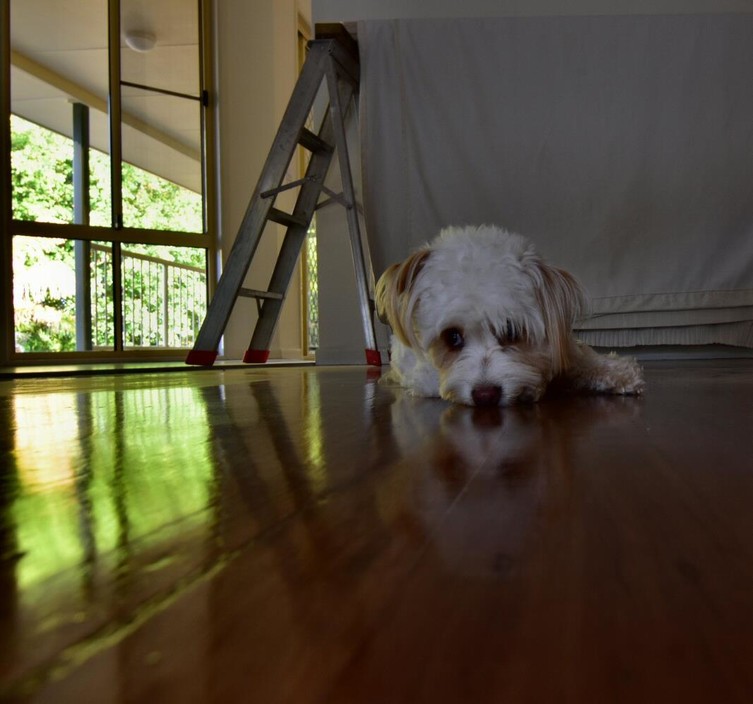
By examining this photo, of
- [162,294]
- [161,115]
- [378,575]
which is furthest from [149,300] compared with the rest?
[378,575]

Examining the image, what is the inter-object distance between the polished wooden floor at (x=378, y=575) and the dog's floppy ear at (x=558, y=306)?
0.77m

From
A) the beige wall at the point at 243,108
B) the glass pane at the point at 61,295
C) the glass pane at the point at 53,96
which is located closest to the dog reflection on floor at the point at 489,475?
the glass pane at the point at 61,295

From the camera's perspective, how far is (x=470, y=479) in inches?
21.9

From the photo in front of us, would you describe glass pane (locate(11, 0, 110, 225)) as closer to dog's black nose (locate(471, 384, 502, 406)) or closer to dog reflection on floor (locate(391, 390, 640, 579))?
dog's black nose (locate(471, 384, 502, 406))

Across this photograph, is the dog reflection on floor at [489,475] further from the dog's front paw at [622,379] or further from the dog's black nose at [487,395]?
the dog's front paw at [622,379]

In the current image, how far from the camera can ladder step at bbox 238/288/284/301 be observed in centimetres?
303

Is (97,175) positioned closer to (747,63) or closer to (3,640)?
(747,63)

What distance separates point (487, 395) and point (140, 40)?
6.43 m

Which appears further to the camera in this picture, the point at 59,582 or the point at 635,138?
the point at 635,138

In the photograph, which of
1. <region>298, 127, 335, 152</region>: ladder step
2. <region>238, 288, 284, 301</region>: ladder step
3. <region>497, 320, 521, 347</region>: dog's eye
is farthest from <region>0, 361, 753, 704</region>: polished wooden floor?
<region>298, 127, 335, 152</region>: ladder step

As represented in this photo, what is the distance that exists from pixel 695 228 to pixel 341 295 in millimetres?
1532

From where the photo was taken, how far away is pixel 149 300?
668 centimetres

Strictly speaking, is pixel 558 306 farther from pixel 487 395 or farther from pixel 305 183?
pixel 305 183

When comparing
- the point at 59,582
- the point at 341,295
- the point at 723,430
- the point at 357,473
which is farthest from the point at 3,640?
the point at 341,295
